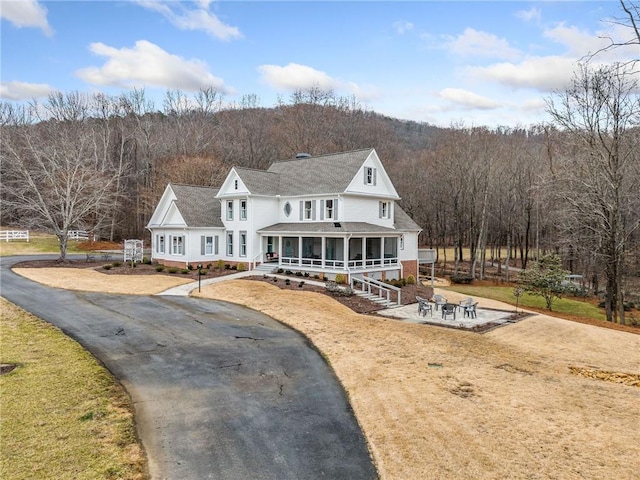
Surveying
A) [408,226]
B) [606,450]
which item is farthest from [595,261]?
[606,450]

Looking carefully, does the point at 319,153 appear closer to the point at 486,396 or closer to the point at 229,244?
the point at 229,244

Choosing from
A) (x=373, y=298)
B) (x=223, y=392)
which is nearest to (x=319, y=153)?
(x=373, y=298)

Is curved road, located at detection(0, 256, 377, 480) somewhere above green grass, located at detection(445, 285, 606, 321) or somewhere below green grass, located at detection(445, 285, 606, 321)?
above

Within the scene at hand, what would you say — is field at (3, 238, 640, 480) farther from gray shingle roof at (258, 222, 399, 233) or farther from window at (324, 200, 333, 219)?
window at (324, 200, 333, 219)

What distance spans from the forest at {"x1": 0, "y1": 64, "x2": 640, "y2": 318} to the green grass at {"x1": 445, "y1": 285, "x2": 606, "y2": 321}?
2.33m

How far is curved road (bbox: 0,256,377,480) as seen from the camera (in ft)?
24.8

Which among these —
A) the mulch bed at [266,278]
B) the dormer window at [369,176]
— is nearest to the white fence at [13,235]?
the mulch bed at [266,278]

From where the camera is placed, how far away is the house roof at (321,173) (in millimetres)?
31703

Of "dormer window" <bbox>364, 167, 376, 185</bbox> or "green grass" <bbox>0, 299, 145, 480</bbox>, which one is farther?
"dormer window" <bbox>364, 167, 376, 185</bbox>

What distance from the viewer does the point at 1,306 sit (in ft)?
63.7

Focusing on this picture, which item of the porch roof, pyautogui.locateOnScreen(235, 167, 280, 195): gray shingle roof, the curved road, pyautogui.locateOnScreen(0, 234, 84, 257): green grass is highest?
pyautogui.locateOnScreen(235, 167, 280, 195): gray shingle roof

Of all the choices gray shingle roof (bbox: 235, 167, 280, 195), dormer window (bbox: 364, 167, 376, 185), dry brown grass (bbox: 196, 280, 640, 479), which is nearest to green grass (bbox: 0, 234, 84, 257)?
gray shingle roof (bbox: 235, 167, 280, 195)

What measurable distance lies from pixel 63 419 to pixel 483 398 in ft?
30.7

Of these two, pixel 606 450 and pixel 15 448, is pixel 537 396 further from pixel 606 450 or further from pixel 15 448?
pixel 15 448
